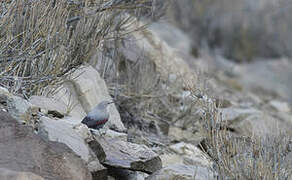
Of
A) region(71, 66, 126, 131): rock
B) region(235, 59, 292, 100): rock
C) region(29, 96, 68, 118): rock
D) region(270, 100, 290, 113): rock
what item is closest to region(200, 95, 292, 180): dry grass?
region(29, 96, 68, 118): rock

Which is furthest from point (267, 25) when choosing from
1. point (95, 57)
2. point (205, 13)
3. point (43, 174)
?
point (43, 174)

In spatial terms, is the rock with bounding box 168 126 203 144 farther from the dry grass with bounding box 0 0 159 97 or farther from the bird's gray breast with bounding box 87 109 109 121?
the bird's gray breast with bounding box 87 109 109 121

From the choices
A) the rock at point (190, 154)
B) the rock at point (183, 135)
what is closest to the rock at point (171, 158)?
the rock at point (190, 154)

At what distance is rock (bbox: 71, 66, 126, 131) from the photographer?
648 cm

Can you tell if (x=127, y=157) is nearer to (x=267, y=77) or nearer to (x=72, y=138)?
(x=72, y=138)

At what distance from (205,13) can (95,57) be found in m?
12.3

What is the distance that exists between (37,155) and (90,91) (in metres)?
2.48

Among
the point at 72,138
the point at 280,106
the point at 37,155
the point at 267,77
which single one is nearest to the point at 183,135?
the point at 72,138

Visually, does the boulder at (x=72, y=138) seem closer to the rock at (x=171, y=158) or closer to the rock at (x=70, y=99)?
the rock at (x=70, y=99)

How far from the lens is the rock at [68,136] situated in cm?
469

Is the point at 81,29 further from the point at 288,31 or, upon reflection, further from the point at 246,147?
the point at 288,31

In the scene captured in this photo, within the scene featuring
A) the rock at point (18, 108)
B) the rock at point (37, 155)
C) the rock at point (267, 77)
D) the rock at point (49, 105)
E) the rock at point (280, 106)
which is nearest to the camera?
the rock at point (37, 155)

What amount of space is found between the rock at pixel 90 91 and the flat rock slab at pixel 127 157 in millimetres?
994

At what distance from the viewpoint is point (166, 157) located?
20.8 feet
